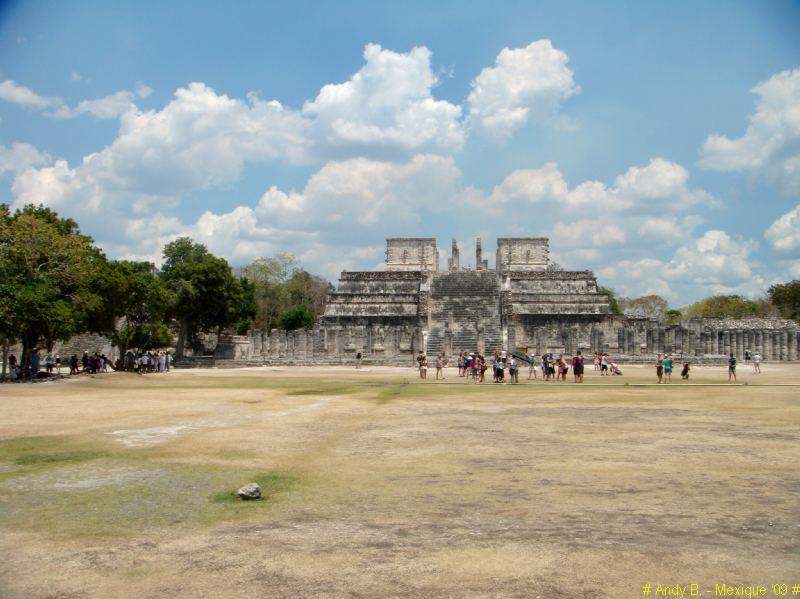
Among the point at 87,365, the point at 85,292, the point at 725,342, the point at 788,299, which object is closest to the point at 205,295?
the point at 87,365

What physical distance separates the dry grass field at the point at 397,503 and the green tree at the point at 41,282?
8937mm

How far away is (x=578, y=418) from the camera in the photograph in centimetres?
1301

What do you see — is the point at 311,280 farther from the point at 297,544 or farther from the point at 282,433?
the point at 297,544

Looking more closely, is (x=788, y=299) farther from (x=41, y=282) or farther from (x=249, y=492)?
(x=249, y=492)

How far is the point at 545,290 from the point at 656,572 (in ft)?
133

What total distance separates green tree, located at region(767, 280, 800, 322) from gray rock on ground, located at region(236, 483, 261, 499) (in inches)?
2548

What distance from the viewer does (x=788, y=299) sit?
61656mm

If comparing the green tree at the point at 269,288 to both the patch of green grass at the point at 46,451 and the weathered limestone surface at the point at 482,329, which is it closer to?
the weathered limestone surface at the point at 482,329

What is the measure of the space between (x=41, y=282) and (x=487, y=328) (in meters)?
24.7

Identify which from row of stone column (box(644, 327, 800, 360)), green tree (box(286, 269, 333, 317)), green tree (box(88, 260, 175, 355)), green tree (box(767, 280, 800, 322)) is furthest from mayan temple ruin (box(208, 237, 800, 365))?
green tree (box(286, 269, 333, 317))

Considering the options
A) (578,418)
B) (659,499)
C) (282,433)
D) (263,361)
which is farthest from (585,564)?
(263,361)

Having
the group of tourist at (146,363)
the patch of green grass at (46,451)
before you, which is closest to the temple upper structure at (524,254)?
the group of tourist at (146,363)

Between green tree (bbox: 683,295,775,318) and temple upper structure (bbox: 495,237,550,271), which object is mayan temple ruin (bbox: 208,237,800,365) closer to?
temple upper structure (bbox: 495,237,550,271)

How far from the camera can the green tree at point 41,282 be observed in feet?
70.9
